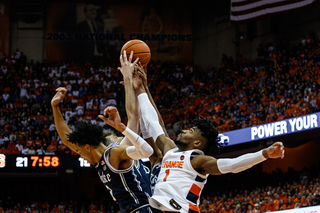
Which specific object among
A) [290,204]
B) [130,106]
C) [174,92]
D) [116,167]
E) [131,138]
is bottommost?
[290,204]

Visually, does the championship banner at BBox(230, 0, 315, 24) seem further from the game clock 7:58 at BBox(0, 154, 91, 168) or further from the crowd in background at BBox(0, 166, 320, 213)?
the game clock 7:58 at BBox(0, 154, 91, 168)

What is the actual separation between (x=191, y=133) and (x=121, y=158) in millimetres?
813

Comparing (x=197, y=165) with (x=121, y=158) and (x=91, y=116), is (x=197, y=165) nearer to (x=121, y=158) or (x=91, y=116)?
(x=121, y=158)

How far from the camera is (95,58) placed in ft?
87.6

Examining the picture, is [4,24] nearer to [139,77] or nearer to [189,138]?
[139,77]

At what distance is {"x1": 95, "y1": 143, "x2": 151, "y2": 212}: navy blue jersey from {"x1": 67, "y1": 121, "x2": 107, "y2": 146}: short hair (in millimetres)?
204

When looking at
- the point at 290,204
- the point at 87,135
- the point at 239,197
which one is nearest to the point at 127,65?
the point at 87,135

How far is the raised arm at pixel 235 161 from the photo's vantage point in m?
3.93

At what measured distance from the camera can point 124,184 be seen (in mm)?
4824

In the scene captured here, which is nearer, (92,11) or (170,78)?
(170,78)

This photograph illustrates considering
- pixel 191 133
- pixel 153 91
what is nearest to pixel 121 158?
pixel 191 133

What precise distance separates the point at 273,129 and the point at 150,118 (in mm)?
9528

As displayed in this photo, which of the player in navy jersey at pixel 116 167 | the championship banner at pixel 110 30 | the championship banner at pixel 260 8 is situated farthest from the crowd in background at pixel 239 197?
the championship banner at pixel 110 30

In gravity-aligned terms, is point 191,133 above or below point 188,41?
below
